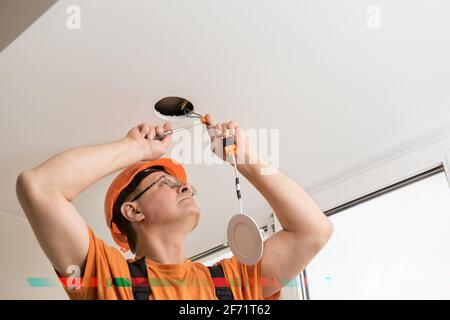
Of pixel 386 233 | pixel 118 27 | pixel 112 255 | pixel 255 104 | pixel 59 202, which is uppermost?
pixel 118 27

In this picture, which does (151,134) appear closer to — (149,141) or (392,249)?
(149,141)

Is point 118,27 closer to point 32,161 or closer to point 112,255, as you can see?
point 112,255

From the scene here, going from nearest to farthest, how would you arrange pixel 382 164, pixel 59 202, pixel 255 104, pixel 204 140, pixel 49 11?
pixel 59 202 → pixel 49 11 → pixel 255 104 → pixel 204 140 → pixel 382 164

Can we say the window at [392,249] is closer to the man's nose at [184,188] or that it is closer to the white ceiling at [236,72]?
the white ceiling at [236,72]

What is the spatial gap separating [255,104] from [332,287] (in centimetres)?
64

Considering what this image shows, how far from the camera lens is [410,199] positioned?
160 cm

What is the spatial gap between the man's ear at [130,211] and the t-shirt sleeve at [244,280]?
22 cm

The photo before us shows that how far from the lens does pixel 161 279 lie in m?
1.09

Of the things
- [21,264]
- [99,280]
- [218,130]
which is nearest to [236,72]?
[218,130]

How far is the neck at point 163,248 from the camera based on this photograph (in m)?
1.18

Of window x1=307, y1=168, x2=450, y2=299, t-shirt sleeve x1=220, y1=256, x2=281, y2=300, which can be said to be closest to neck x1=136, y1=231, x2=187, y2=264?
t-shirt sleeve x1=220, y1=256, x2=281, y2=300

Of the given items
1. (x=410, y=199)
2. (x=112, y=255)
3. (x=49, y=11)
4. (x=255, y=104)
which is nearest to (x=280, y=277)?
(x=112, y=255)

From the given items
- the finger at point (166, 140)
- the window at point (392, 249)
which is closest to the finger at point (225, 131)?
the finger at point (166, 140)

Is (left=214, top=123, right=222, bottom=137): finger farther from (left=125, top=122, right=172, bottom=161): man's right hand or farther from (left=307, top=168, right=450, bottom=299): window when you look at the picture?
(left=307, top=168, right=450, bottom=299): window
